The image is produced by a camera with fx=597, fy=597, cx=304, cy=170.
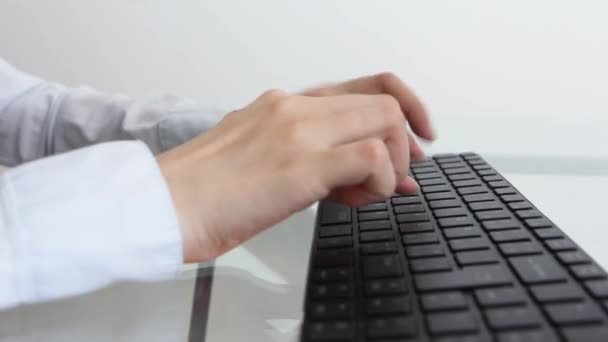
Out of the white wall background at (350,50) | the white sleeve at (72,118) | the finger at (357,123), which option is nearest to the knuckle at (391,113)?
the finger at (357,123)

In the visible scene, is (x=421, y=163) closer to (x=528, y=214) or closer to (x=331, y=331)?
(x=528, y=214)

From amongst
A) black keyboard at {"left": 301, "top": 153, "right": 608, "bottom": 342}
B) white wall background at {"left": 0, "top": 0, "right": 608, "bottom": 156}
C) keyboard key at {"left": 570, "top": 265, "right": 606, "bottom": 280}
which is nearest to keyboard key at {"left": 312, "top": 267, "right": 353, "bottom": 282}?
black keyboard at {"left": 301, "top": 153, "right": 608, "bottom": 342}

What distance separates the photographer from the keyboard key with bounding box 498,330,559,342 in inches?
8.5

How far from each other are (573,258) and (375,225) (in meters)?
0.12

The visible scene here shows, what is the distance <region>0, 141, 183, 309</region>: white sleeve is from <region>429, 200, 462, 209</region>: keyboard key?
0.17m

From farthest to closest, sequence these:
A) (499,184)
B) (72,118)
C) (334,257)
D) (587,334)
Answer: (72,118) < (499,184) < (334,257) < (587,334)

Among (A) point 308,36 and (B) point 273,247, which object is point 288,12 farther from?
(B) point 273,247

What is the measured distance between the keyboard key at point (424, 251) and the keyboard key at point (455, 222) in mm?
34

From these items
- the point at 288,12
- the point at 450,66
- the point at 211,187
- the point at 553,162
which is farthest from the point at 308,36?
the point at 211,187

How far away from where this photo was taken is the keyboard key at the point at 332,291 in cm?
27

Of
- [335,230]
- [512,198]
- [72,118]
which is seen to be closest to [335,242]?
[335,230]

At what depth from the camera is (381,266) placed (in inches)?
11.7

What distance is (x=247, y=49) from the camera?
0.80 meters

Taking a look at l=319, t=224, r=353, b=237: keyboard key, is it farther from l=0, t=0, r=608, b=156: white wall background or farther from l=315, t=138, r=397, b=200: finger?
l=0, t=0, r=608, b=156: white wall background
